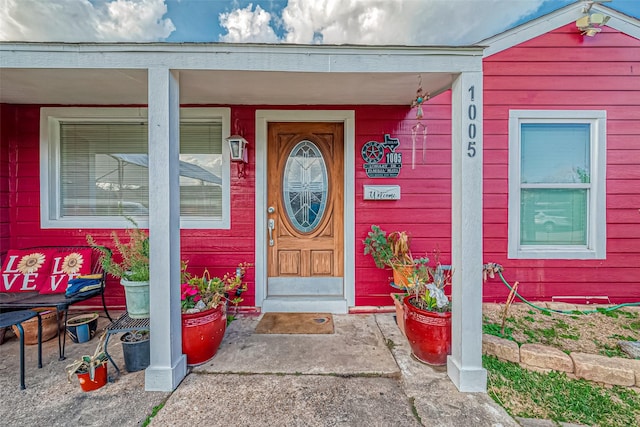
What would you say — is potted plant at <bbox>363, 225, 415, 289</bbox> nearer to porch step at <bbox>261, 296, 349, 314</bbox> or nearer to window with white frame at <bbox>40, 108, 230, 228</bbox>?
porch step at <bbox>261, 296, 349, 314</bbox>

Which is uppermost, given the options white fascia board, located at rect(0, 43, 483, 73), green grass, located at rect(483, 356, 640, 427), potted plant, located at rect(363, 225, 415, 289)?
white fascia board, located at rect(0, 43, 483, 73)

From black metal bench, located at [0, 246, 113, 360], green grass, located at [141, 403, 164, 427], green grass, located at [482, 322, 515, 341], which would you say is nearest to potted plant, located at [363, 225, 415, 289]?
green grass, located at [482, 322, 515, 341]

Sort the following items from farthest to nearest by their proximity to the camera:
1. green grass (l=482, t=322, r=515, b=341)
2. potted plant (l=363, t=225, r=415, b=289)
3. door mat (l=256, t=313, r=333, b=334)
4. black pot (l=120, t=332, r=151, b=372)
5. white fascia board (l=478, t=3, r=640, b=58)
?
white fascia board (l=478, t=3, r=640, b=58) < potted plant (l=363, t=225, r=415, b=289) < door mat (l=256, t=313, r=333, b=334) < green grass (l=482, t=322, r=515, b=341) < black pot (l=120, t=332, r=151, b=372)

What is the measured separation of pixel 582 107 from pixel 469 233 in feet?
7.81

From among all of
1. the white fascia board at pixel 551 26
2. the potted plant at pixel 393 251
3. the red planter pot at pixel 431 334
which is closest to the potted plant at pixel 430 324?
the red planter pot at pixel 431 334

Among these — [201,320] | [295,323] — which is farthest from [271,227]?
[201,320]

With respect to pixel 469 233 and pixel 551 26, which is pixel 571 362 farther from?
pixel 551 26

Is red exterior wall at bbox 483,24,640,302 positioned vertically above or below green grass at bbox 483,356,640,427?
above

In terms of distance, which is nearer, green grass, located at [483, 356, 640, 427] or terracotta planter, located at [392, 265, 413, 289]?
green grass, located at [483, 356, 640, 427]

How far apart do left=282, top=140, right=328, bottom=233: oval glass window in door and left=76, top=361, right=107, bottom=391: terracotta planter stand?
75.2 inches

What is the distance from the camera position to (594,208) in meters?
2.86

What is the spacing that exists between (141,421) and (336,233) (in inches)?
83.7

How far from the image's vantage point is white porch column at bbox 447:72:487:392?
1780mm

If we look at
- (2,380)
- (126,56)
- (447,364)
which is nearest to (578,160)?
(447,364)
